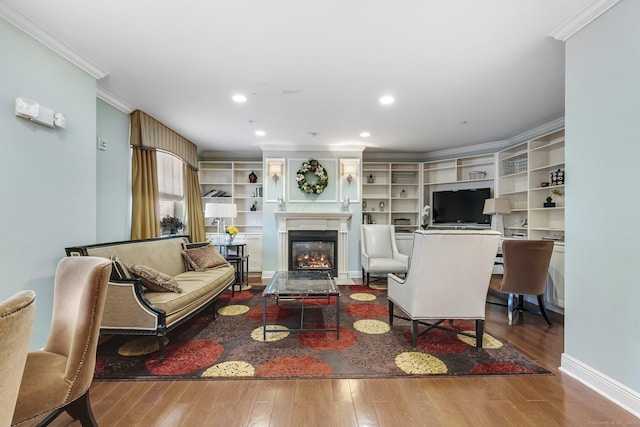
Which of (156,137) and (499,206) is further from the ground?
(156,137)

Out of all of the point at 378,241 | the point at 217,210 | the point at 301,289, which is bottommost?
the point at 301,289

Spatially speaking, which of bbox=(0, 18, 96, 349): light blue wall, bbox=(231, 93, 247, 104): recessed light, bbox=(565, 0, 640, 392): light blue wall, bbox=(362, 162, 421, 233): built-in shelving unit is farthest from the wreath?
bbox=(565, 0, 640, 392): light blue wall

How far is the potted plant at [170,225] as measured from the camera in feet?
14.7

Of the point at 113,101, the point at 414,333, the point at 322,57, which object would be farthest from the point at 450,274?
the point at 113,101

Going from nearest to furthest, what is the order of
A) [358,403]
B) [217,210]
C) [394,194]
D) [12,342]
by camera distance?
[12,342] → [358,403] → [217,210] → [394,194]

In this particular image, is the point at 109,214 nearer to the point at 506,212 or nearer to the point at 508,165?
the point at 506,212

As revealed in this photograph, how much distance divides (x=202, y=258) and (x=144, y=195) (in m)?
1.12

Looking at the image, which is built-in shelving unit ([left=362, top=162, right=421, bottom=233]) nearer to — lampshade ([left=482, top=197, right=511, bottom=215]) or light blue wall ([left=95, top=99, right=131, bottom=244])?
lampshade ([left=482, top=197, right=511, bottom=215])

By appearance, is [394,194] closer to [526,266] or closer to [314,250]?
[314,250]

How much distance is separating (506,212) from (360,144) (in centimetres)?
267

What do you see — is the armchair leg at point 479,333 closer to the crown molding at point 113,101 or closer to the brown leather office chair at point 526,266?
the brown leather office chair at point 526,266

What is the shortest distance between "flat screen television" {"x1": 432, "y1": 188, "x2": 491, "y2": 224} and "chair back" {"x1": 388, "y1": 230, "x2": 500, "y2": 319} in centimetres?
313

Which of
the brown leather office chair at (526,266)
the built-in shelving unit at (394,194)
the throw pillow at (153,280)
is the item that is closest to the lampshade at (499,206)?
the built-in shelving unit at (394,194)

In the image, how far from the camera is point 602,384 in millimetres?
1752
